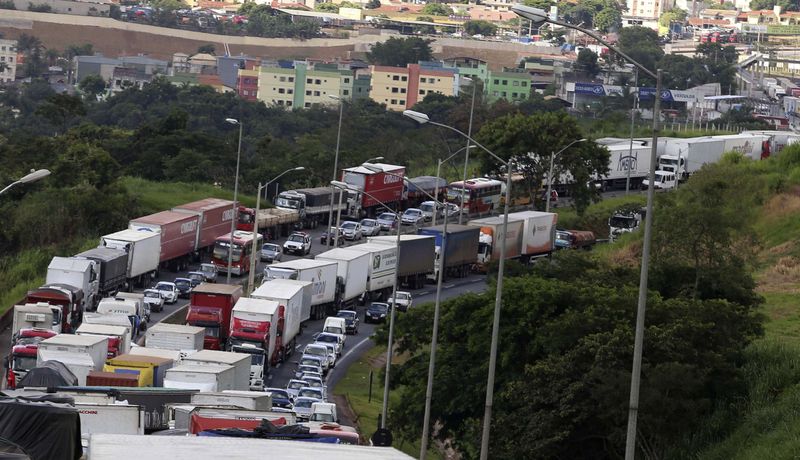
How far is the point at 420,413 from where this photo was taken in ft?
120

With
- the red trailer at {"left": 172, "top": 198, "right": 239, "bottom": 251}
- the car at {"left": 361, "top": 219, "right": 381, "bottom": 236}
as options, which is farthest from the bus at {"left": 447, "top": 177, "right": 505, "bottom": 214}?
the red trailer at {"left": 172, "top": 198, "right": 239, "bottom": 251}

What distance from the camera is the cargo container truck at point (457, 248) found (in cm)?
6366

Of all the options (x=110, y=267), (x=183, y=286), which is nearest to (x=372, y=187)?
(x=183, y=286)

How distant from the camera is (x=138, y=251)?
186ft

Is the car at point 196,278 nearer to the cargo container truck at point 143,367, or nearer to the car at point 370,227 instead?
the car at point 370,227

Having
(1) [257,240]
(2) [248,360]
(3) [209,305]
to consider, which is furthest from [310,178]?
(2) [248,360]

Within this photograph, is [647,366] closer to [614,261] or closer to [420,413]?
[420,413]

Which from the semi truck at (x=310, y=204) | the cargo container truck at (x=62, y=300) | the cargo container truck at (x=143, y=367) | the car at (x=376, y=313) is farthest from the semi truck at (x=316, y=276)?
the cargo container truck at (x=143, y=367)

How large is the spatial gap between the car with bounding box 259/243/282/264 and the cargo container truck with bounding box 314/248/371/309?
566 cm

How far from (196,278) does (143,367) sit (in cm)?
2084

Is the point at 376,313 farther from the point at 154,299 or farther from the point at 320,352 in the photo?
the point at 320,352

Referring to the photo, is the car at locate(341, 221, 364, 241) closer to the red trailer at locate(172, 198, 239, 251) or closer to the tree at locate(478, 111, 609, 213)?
the red trailer at locate(172, 198, 239, 251)

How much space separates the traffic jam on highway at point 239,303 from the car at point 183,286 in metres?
0.07

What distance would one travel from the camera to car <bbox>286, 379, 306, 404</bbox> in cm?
4216
